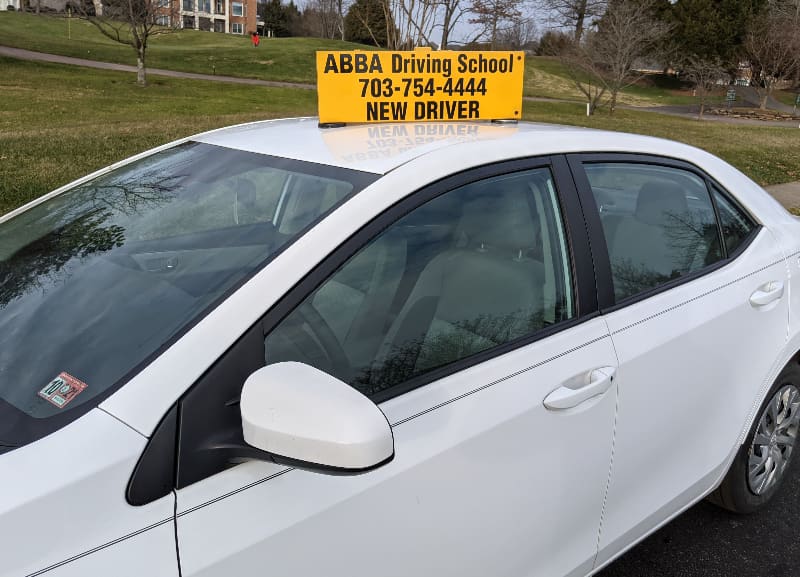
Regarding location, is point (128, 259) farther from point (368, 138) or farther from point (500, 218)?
point (500, 218)

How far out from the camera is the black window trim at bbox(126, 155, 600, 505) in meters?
1.23

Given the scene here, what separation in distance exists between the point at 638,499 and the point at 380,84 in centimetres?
161

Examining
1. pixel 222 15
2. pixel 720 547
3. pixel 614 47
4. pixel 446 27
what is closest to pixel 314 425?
pixel 720 547

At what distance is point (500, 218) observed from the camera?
77.9 inches

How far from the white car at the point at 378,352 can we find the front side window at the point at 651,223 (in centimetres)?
1

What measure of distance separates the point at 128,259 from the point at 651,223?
1.71 m

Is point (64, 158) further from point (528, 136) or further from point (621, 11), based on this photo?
point (621, 11)

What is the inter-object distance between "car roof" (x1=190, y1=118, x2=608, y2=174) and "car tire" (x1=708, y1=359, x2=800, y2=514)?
128cm

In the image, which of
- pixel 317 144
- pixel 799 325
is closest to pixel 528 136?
pixel 317 144

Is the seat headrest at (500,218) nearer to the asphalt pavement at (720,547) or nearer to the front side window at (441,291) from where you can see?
the front side window at (441,291)

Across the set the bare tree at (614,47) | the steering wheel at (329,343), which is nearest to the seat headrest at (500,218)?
the steering wheel at (329,343)

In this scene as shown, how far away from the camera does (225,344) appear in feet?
4.38

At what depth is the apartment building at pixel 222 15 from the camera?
7938 cm

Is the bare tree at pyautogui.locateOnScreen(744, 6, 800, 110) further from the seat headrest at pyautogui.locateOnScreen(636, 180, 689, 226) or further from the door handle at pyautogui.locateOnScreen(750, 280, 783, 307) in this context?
the seat headrest at pyautogui.locateOnScreen(636, 180, 689, 226)
